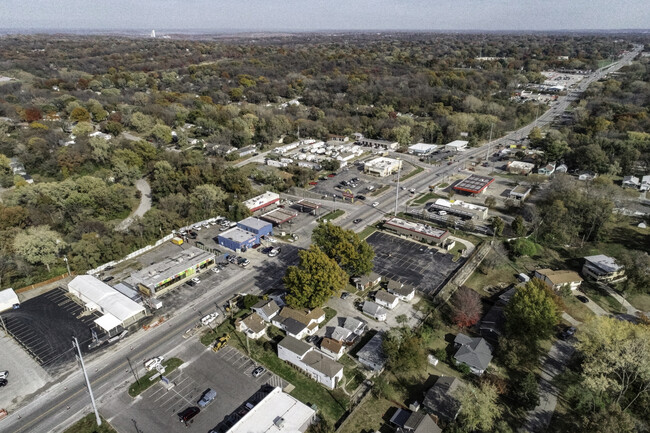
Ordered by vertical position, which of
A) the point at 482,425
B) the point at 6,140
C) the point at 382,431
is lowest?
Result: the point at 382,431

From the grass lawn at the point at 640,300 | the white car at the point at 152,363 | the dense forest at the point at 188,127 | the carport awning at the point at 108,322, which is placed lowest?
the grass lawn at the point at 640,300

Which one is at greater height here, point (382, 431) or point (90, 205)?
point (90, 205)

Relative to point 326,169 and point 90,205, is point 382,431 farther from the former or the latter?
point 326,169

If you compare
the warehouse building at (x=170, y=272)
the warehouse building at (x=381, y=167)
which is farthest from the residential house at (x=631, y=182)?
the warehouse building at (x=170, y=272)

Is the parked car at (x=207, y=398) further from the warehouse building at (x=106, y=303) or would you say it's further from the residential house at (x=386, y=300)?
the residential house at (x=386, y=300)

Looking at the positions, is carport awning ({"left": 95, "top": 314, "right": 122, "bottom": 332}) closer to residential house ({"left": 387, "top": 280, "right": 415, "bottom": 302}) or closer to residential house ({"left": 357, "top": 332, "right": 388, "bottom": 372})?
residential house ({"left": 357, "top": 332, "right": 388, "bottom": 372})

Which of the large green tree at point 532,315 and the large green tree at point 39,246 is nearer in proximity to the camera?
the large green tree at point 532,315

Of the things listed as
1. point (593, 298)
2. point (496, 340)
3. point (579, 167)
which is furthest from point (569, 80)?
point (496, 340)
